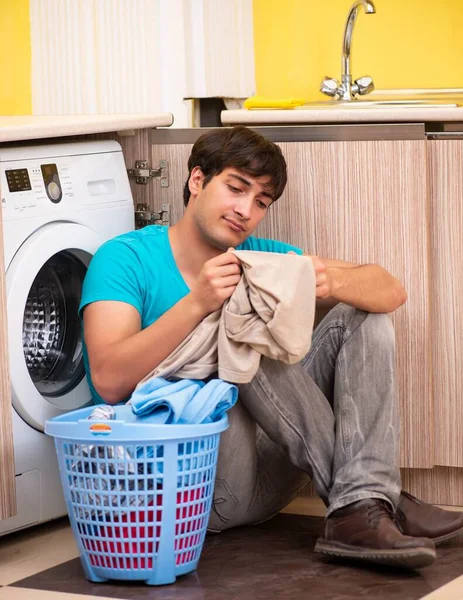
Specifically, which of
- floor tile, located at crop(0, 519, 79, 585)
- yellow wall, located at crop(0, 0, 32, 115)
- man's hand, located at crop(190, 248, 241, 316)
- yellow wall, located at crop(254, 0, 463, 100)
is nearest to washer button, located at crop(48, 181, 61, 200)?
man's hand, located at crop(190, 248, 241, 316)

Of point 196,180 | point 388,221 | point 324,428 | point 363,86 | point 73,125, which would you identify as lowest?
point 324,428

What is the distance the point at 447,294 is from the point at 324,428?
0.53 m

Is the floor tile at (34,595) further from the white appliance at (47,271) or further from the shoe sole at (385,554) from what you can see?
the shoe sole at (385,554)

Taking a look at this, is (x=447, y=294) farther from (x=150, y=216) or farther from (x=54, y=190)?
(x=54, y=190)

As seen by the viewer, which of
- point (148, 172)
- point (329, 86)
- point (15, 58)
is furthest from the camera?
point (15, 58)

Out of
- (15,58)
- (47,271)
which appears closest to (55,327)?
(47,271)

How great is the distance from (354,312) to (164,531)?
61cm

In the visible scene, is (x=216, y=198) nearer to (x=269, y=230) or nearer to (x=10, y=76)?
(x=269, y=230)

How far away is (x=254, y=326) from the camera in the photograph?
1809mm

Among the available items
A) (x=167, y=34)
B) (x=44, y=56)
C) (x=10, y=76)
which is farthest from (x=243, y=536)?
(x=10, y=76)

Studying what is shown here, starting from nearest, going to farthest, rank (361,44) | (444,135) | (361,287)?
(361,287) → (444,135) → (361,44)

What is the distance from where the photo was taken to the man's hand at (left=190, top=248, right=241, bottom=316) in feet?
6.07

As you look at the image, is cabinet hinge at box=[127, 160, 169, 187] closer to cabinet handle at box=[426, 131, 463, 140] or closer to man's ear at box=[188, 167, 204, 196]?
man's ear at box=[188, 167, 204, 196]

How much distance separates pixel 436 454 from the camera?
230 centimetres
